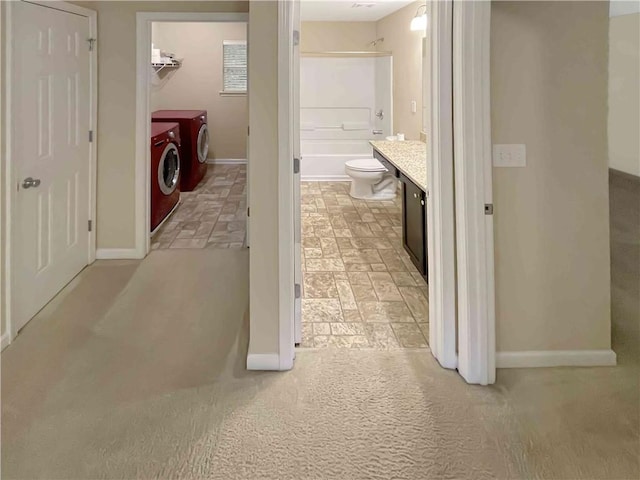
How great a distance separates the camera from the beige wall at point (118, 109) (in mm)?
3742

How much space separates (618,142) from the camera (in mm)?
4312

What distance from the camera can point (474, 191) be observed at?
2.15 metres

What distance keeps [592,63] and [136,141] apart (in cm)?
312

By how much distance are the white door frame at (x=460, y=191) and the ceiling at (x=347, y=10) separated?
403 cm

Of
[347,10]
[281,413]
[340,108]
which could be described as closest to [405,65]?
[347,10]

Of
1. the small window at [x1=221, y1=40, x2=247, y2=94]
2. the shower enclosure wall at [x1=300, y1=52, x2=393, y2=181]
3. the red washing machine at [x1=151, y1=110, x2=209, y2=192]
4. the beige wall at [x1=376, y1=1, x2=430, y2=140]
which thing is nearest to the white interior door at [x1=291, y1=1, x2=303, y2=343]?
the beige wall at [x1=376, y1=1, x2=430, y2=140]

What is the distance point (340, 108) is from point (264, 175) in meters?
5.43

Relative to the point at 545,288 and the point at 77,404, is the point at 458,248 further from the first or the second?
the point at 77,404

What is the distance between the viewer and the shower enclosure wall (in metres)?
7.18

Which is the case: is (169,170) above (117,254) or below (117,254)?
above

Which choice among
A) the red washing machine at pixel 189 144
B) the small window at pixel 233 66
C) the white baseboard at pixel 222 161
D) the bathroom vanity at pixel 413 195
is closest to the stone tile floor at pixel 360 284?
the bathroom vanity at pixel 413 195

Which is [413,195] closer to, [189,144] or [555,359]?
[555,359]

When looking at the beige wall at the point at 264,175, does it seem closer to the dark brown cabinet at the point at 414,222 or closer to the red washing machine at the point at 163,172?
the dark brown cabinet at the point at 414,222

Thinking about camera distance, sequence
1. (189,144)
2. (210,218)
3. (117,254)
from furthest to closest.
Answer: (189,144), (210,218), (117,254)
